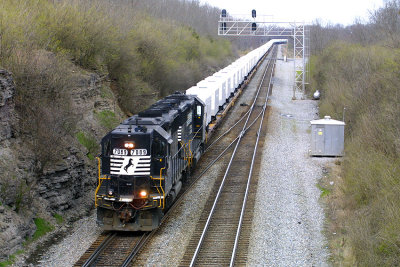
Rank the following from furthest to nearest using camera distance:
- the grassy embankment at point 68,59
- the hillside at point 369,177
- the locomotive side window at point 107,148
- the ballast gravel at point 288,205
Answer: the grassy embankment at point 68,59 → the locomotive side window at point 107,148 → the ballast gravel at point 288,205 → the hillside at point 369,177

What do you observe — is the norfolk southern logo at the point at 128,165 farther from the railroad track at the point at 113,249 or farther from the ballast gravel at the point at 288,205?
the ballast gravel at the point at 288,205

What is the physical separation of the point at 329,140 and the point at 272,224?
934 cm

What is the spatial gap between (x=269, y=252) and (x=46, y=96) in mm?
9597

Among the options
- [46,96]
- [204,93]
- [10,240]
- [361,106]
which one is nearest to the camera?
[10,240]

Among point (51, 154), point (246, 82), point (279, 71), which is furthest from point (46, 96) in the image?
point (279, 71)

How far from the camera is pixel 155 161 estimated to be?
13.9 meters

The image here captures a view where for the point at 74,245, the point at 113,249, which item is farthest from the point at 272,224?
the point at 74,245

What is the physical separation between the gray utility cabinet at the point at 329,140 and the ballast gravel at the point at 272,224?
55 centimetres

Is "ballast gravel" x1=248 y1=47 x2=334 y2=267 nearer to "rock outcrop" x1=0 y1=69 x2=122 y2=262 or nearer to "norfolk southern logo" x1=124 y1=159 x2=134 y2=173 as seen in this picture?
"norfolk southern logo" x1=124 y1=159 x2=134 y2=173

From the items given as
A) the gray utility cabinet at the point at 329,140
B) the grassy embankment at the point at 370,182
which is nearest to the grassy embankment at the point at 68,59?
the grassy embankment at the point at 370,182

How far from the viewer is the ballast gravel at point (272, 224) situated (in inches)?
494

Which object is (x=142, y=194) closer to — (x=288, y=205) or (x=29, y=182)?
(x=29, y=182)

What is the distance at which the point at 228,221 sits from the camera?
15.1 meters

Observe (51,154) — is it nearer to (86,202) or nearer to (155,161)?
(86,202)
